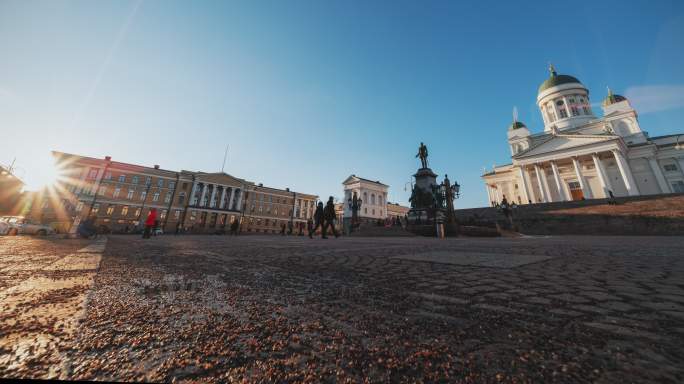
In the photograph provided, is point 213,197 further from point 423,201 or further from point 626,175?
point 626,175

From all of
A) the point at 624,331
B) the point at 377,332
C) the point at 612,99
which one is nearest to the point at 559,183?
the point at 612,99

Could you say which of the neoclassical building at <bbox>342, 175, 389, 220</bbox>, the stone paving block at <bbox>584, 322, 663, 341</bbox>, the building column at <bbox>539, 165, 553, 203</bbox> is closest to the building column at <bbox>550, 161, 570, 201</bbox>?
the building column at <bbox>539, 165, 553, 203</bbox>

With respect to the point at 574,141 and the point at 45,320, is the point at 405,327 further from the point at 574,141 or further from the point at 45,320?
the point at 574,141

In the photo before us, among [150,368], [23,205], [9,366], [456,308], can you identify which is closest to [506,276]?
[456,308]

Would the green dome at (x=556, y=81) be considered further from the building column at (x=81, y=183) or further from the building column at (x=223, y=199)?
the building column at (x=81, y=183)

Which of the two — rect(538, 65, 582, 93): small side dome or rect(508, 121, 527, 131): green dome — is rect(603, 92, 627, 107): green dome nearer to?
rect(538, 65, 582, 93): small side dome

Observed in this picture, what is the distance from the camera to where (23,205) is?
4062 cm

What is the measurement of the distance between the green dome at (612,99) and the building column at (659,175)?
12.9 metres

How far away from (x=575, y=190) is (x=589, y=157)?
16.0 feet

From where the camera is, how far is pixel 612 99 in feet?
135

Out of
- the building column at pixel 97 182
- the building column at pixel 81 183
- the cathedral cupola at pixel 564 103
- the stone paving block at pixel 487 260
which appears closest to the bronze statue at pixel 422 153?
the stone paving block at pixel 487 260

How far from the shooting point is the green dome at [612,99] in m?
41.0

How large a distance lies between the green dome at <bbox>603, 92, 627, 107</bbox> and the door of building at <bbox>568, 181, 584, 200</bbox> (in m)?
18.3

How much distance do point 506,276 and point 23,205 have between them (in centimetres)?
6637
